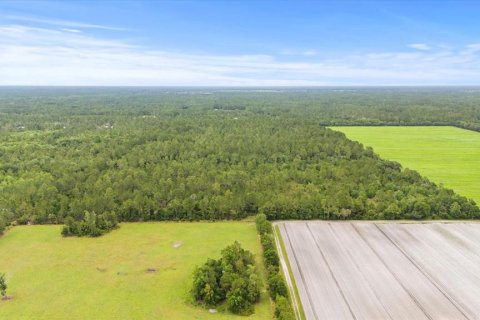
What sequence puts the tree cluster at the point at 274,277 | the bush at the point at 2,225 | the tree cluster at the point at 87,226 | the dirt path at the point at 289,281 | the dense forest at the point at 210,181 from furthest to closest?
1. the dense forest at the point at 210,181
2. the tree cluster at the point at 87,226
3. the bush at the point at 2,225
4. the dirt path at the point at 289,281
5. the tree cluster at the point at 274,277

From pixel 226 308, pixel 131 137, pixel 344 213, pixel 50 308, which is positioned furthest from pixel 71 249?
pixel 131 137

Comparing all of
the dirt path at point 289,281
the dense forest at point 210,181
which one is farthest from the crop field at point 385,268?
the dense forest at point 210,181

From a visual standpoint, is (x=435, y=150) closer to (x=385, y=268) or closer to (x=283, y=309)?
(x=385, y=268)

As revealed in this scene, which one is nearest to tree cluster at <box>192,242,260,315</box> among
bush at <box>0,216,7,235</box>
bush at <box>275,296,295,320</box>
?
bush at <box>275,296,295,320</box>

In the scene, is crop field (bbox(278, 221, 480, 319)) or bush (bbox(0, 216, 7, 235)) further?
bush (bbox(0, 216, 7, 235))

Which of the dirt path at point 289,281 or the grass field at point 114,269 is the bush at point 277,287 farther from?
the grass field at point 114,269

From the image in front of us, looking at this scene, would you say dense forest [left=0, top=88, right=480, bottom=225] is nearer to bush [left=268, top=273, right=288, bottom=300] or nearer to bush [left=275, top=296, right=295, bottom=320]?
bush [left=268, top=273, right=288, bottom=300]

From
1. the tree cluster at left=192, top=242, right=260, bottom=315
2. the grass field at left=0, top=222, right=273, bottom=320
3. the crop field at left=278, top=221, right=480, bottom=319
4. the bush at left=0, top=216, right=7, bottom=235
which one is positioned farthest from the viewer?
the bush at left=0, top=216, right=7, bottom=235

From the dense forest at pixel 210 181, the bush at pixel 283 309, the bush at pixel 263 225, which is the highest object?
the dense forest at pixel 210 181
